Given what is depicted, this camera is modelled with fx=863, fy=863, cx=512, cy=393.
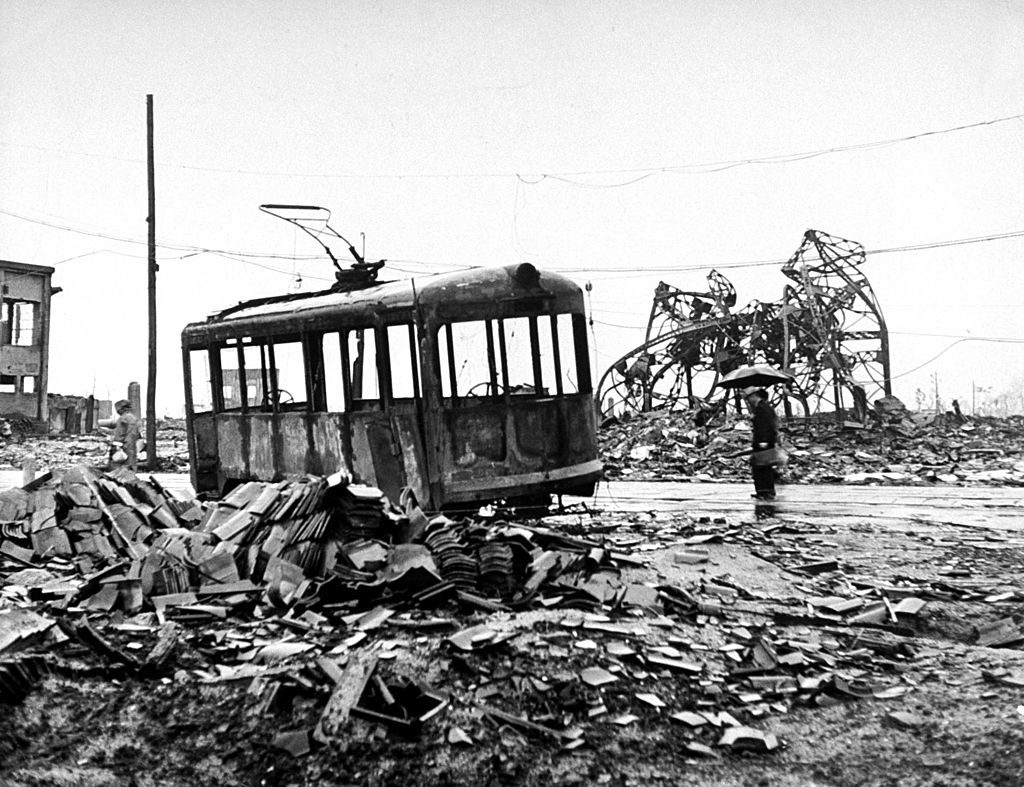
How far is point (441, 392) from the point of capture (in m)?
9.73

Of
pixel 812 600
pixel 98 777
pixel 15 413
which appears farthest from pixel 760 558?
pixel 15 413

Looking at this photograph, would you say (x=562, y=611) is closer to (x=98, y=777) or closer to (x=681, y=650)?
(x=681, y=650)

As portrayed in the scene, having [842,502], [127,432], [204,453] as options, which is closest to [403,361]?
[204,453]

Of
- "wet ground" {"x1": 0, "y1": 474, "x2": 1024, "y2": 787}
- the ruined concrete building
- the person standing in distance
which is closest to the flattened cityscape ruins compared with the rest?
"wet ground" {"x1": 0, "y1": 474, "x2": 1024, "y2": 787}

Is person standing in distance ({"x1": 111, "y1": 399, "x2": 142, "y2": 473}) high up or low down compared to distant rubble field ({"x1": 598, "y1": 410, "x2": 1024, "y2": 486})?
up

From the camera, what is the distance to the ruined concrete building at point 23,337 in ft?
125

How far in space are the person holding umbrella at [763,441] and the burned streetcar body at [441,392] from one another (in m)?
4.62

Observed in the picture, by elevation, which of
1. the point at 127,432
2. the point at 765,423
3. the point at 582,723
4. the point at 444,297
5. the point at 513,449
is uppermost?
the point at 444,297

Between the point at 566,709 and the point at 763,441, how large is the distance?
10288mm

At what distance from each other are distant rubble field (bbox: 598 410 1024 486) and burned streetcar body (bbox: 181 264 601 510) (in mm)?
10755

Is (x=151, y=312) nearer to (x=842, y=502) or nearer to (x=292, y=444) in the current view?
(x=292, y=444)

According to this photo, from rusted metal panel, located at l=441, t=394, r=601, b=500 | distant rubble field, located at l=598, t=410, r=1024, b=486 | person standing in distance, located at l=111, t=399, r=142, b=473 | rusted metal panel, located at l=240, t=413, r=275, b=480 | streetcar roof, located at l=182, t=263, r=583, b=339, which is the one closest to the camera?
rusted metal panel, located at l=441, t=394, r=601, b=500

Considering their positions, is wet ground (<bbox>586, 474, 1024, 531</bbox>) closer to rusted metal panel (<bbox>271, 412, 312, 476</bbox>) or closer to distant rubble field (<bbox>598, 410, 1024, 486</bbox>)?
distant rubble field (<bbox>598, 410, 1024, 486</bbox>)

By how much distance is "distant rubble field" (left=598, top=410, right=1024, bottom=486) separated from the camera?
19969 mm
